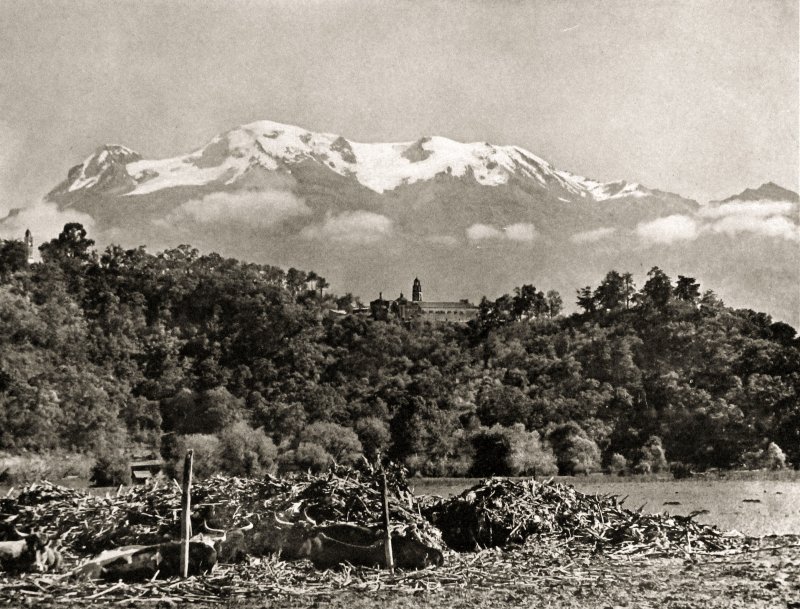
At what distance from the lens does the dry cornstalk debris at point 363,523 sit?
466 inches

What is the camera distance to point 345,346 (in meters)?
50.8

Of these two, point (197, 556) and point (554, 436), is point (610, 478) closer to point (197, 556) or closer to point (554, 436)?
point (554, 436)

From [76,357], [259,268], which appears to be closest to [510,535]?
A: [76,357]

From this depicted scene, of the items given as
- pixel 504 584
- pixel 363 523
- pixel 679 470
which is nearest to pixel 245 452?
pixel 679 470

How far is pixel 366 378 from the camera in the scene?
155 ft

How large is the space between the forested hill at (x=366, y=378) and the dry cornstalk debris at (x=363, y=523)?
777 inches

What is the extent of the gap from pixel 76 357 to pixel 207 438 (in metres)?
12.1

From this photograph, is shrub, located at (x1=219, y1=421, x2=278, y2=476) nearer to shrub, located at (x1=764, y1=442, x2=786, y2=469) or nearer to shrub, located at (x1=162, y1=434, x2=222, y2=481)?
shrub, located at (x1=162, y1=434, x2=222, y2=481)

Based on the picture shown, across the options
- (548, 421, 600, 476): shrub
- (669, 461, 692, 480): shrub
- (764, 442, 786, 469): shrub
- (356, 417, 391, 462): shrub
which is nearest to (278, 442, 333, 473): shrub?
(356, 417, 391, 462): shrub

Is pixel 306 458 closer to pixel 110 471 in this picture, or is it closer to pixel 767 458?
pixel 110 471

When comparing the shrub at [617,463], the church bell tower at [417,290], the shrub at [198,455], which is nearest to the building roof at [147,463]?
the shrub at [198,455]

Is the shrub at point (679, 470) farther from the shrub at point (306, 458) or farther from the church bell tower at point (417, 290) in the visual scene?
the church bell tower at point (417, 290)

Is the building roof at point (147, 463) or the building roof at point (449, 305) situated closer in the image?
the building roof at point (147, 463)

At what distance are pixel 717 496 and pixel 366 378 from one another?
76.5 ft
